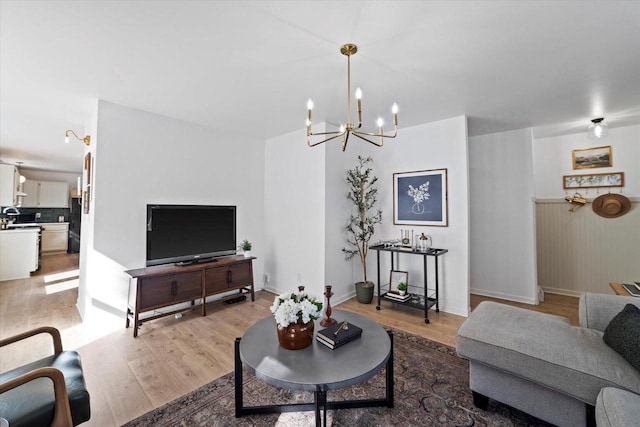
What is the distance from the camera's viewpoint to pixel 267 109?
3180mm

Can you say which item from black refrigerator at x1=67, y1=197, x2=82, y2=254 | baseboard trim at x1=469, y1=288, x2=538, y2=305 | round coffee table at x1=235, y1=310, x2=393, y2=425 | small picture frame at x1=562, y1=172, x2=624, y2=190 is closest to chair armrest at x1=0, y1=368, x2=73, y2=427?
round coffee table at x1=235, y1=310, x2=393, y2=425

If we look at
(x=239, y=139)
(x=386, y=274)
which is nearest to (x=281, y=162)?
(x=239, y=139)

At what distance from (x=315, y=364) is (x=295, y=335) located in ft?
0.68

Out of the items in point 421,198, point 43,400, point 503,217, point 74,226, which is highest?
point 421,198

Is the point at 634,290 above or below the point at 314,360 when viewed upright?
above

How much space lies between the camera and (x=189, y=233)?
3.45m

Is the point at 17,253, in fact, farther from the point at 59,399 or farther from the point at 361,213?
the point at 361,213

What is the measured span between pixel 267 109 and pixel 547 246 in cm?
467

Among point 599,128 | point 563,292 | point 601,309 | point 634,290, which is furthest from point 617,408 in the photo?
point 563,292

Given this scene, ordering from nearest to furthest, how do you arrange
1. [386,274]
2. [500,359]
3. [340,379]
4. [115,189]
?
[340,379] → [500,359] → [115,189] → [386,274]

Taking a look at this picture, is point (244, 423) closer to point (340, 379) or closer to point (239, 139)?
point (340, 379)

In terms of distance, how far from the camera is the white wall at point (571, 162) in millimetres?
3621

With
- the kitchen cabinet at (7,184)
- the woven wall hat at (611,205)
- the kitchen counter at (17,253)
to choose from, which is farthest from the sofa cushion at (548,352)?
the kitchen cabinet at (7,184)

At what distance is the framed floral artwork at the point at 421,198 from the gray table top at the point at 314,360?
2246 millimetres
